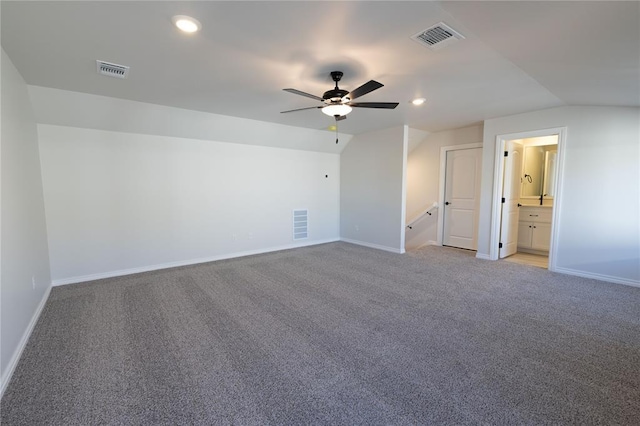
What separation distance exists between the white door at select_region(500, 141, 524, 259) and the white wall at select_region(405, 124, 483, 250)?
41.1 inches

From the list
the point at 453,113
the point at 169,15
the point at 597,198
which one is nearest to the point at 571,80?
the point at 453,113

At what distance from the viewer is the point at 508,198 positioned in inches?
199

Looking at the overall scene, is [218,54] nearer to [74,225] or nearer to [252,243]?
[74,225]

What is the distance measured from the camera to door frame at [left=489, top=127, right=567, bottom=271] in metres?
4.20

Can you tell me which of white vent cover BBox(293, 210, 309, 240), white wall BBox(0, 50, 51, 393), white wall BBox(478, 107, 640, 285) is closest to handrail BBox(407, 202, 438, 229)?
white wall BBox(478, 107, 640, 285)

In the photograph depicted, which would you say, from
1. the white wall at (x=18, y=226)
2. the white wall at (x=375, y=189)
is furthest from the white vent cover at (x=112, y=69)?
the white wall at (x=375, y=189)

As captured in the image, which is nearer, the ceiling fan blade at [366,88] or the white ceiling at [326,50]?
the white ceiling at [326,50]

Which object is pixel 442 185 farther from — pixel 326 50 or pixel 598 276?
pixel 326 50

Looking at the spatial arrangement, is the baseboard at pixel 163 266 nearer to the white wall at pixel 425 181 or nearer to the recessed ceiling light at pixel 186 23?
the white wall at pixel 425 181

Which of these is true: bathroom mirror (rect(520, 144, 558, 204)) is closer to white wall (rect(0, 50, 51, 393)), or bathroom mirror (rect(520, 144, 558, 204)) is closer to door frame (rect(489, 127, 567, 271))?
door frame (rect(489, 127, 567, 271))

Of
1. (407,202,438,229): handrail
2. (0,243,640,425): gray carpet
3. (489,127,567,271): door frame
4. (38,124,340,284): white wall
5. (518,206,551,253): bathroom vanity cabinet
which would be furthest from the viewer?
(407,202,438,229): handrail

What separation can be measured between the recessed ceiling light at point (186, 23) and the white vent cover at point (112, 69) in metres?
1.14

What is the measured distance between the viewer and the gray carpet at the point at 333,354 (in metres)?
1.68

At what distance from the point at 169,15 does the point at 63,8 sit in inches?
27.5
